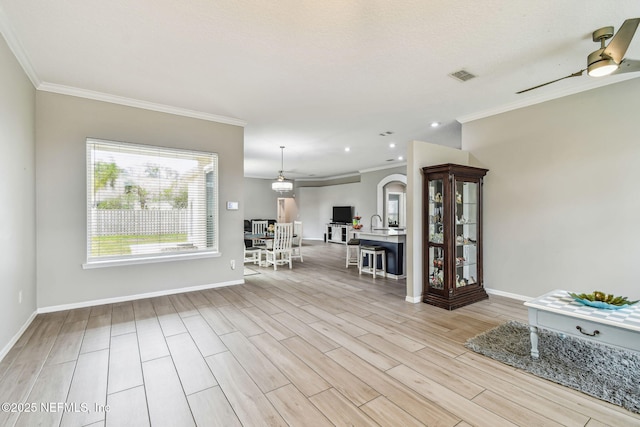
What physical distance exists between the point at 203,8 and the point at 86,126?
8.99 feet

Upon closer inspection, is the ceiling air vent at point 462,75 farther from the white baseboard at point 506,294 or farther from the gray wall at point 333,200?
the gray wall at point 333,200

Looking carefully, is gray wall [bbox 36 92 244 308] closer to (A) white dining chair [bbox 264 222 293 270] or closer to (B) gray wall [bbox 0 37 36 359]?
(B) gray wall [bbox 0 37 36 359]

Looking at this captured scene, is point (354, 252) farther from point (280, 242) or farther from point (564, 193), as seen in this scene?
point (564, 193)

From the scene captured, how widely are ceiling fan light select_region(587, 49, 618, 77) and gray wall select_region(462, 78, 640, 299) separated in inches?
58.4

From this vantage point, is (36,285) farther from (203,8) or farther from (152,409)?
(203,8)

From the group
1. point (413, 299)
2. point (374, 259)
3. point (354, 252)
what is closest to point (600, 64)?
point (413, 299)

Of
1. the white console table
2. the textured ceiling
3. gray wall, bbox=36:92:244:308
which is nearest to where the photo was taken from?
the white console table

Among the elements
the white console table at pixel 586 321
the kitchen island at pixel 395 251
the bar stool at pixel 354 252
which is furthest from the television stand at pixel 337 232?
the white console table at pixel 586 321

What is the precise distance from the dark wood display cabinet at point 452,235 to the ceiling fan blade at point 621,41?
5.69 feet

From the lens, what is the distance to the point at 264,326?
3160mm

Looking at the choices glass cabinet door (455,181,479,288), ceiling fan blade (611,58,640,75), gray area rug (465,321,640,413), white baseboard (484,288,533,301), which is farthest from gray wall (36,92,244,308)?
ceiling fan blade (611,58,640,75)

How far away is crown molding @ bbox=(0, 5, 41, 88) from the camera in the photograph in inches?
92.3

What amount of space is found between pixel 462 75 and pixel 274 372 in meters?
3.67

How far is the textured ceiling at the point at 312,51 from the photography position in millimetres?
2199
